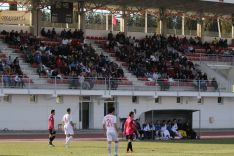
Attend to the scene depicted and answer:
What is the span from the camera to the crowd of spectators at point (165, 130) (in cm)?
4239

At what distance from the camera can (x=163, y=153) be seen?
28984 millimetres

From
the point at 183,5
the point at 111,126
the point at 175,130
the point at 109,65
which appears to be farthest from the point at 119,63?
the point at 111,126

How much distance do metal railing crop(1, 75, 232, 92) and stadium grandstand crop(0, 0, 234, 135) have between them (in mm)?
79

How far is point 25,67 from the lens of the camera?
53.7 m

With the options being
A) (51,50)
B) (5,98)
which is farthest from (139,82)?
(5,98)

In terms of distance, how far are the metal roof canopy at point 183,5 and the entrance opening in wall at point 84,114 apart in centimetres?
1247

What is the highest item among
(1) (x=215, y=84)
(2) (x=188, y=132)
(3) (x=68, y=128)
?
(1) (x=215, y=84)

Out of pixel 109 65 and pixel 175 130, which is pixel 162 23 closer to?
pixel 109 65

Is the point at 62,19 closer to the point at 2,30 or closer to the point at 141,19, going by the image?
the point at 2,30

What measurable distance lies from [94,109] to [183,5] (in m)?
18.6

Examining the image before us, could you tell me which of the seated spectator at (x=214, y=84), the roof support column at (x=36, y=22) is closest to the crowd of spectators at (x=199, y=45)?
the seated spectator at (x=214, y=84)

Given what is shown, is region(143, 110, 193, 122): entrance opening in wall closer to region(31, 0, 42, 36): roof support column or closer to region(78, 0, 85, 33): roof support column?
region(31, 0, 42, 36): roof support column

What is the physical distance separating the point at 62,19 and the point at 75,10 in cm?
453

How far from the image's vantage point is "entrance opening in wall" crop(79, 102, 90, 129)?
55.0 m
